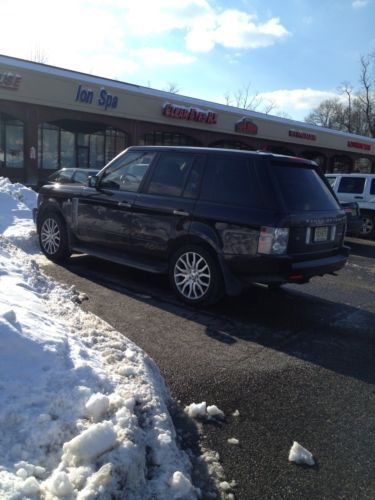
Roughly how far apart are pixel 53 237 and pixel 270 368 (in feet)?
15.6

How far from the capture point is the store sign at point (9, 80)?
22180 mm

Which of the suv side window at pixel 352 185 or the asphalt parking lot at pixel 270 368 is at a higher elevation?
the suv side window at pixel 352 185

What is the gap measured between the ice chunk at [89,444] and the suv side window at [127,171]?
449cm

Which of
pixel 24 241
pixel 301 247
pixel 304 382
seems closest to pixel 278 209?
pixel 301 247

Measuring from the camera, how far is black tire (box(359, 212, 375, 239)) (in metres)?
14.3

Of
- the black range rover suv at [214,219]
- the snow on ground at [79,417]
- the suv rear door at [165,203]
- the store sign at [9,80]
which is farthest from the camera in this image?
the store sign at [9,80]

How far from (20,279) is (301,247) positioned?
3184 mm

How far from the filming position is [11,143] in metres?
24.5

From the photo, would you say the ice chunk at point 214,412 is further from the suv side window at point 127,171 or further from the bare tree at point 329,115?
the bare tree at point 329,115

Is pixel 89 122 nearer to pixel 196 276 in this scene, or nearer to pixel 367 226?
pixel 367 226

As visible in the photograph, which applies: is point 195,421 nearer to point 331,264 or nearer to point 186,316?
point 186,316

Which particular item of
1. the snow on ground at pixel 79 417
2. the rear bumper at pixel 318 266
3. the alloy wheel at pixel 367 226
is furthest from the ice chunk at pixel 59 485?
A: the alloy wheel at pixel 367 226

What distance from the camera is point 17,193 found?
39.1 feet

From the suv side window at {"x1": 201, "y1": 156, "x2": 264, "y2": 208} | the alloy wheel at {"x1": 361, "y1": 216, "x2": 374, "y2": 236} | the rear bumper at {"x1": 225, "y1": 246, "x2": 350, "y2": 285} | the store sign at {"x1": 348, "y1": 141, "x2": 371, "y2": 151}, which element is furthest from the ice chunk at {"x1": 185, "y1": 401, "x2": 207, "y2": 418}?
the store sign at {"x1": 348, "y1": 141, "x2": 371, "y2": 151}
